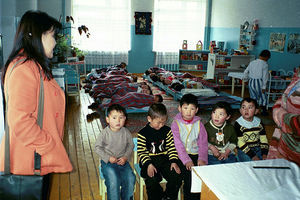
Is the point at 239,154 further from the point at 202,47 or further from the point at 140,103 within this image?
the point at 202,47

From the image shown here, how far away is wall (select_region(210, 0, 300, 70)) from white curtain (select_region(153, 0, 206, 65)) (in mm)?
560

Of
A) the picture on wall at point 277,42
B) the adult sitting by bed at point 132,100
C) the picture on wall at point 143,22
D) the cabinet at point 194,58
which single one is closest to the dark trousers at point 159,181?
the adult sitting by bed at point 132,100

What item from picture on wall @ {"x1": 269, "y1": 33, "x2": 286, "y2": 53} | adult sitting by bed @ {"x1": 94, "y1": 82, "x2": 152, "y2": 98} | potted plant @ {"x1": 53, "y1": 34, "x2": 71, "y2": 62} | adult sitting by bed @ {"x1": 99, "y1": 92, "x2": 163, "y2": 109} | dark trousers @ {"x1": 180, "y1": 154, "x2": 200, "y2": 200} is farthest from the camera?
picture on wall @ {"x1": 269, "y1": 33, "x2": 286, "y2": 53}

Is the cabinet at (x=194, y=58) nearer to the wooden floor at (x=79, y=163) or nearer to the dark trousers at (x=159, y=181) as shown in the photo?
the wooden floor at (x=79, y=163)

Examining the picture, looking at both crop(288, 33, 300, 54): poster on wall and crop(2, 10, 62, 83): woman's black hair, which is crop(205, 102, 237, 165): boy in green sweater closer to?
crop(2, 10, 62, 83): woman's black hair

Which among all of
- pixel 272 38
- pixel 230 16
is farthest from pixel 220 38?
pixel 272 38

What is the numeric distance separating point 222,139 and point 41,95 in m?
1.51

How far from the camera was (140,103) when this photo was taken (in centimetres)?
466

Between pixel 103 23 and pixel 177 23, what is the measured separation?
2556 mm

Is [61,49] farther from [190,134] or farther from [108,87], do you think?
[190,134]

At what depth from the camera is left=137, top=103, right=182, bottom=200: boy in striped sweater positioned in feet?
6.58

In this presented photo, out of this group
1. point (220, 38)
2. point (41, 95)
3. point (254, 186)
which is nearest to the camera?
point (254, 186)

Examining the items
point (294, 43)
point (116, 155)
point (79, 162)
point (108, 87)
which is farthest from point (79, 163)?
point (294, 43)

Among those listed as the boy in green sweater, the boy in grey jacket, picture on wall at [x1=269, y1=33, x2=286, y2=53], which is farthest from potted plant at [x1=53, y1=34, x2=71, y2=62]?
picture on wall at [x1=269, y1=33, x2=286, y2=53]
